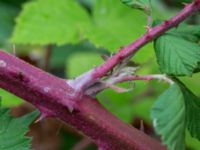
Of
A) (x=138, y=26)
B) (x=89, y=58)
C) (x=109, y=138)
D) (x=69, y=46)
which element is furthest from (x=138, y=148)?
(x=69, y=46)

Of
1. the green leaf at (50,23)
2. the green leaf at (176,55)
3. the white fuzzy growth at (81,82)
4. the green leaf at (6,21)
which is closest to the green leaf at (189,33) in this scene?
the green leaf at (176,55)

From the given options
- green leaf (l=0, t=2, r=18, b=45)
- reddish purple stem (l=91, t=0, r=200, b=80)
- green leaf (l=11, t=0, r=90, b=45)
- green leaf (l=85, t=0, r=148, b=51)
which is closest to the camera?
reddish purple stem (l=91, t=0, r=200, b=80)

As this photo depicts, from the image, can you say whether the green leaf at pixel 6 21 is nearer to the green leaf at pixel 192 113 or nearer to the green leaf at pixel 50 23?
the green leaf at pixel 50 23

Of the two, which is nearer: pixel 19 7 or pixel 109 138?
pixel 109 138

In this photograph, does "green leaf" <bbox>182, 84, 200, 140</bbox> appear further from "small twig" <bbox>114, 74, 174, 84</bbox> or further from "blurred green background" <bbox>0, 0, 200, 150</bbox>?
"blurred green background" <bbox>0, 0, 200, 150</bbox>

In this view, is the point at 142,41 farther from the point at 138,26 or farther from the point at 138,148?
the point at 138,26

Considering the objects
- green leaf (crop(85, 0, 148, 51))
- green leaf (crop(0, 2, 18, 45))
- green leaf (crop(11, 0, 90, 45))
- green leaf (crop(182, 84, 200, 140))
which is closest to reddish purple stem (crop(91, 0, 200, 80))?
green leaf (crop(182, 84, 200, 140))

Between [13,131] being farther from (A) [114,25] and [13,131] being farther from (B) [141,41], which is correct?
(A) [114,25]

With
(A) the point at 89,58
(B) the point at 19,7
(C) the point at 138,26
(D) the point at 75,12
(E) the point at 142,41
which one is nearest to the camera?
(E) the point at 142,41
